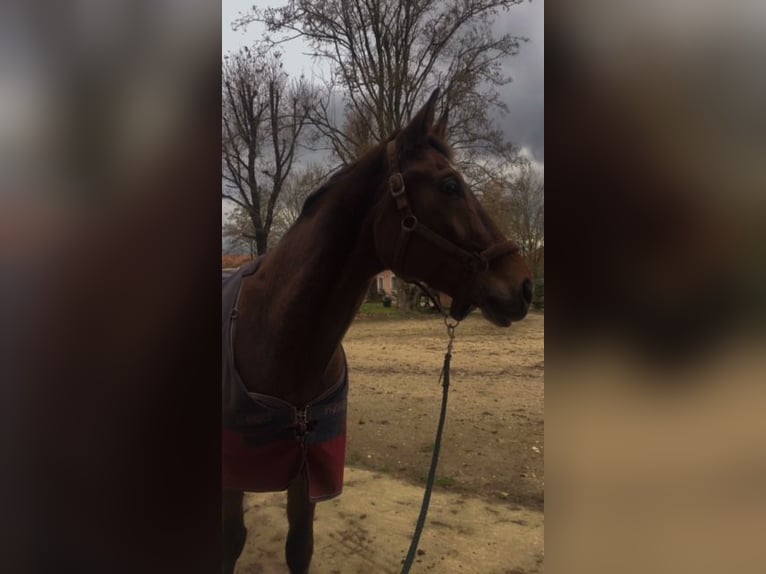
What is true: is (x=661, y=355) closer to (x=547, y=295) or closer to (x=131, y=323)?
(x=547, y=295)

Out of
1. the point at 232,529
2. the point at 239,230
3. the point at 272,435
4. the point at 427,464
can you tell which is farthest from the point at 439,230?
the point at 427,464

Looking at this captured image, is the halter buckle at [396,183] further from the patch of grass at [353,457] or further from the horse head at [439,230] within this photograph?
the patch of grass at [353,457]

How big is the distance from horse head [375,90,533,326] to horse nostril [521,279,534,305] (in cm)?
3

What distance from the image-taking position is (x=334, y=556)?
1.56m

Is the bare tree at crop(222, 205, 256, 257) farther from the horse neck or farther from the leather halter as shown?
the leather halter

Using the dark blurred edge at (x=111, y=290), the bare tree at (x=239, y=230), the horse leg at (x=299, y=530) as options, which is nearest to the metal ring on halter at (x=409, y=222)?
the bare tree at (x=239, y=230)

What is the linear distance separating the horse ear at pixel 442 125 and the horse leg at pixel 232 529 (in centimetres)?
109

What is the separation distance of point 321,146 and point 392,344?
569 millimetres

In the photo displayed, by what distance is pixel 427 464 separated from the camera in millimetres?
1818

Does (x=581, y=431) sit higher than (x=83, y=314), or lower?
lower

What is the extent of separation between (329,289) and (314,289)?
0.12ft

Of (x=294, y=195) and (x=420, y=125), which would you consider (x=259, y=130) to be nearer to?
(x=294, y=195)

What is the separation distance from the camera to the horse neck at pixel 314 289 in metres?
1.08

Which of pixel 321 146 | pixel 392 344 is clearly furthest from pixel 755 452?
pixel 321 146
